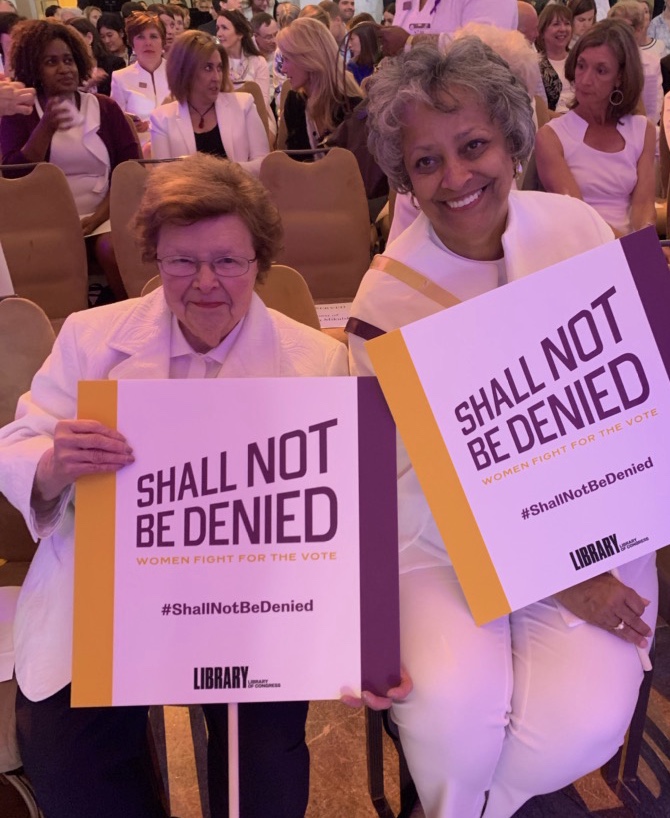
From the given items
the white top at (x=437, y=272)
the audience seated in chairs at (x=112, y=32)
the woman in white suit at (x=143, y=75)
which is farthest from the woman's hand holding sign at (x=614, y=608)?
the audience seated in chairs at (x=112, y=32)

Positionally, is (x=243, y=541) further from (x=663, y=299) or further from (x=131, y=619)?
(x=663, y=299)

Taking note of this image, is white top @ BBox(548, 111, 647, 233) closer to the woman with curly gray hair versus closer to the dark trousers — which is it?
the woman with curly gray hair

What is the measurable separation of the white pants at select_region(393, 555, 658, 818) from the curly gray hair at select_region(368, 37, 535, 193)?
1.02 meters

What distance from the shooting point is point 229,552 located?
1254mm

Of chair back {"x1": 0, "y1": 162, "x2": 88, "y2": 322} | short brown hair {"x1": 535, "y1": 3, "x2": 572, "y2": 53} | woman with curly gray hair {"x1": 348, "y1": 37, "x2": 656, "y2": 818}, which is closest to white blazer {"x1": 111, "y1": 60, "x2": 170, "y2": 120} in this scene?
short brown hair {"x1": 535, "y1": 3, "x2": 572, "y2": 53}

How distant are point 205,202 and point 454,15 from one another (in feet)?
7.86

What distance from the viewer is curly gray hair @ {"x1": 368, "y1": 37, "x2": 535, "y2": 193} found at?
5.11ft

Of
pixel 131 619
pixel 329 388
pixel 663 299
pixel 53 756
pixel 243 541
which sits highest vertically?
pixel 663 299

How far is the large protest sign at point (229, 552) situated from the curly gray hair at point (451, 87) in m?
0.70

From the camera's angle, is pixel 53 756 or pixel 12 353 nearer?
pixel 53 756

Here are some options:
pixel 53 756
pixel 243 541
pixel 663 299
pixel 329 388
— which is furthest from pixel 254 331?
pixel 53 756

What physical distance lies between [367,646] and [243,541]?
28 centimetres

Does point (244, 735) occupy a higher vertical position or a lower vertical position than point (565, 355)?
lower

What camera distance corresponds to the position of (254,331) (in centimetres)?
161
